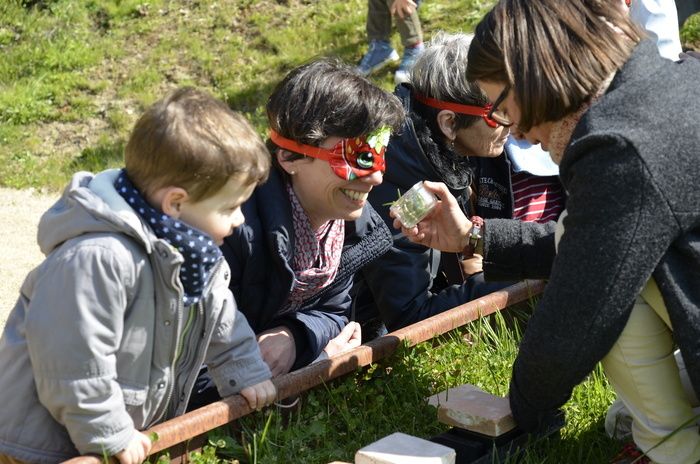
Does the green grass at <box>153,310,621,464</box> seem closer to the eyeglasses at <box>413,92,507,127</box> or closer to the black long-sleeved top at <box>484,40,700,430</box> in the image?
the black long-sleeved top at <box>484,40,700,430</box>

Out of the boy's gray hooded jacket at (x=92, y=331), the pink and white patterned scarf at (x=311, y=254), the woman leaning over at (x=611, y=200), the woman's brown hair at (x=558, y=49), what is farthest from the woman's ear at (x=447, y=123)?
the boy's gray hooded jacket at (x=92, y=331)

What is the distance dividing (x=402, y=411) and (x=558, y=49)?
4.42 ft

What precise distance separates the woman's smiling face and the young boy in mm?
684

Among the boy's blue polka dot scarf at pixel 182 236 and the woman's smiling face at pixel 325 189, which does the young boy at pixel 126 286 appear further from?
the woman's smiling face at pixel 325 189

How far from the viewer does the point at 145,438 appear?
2.82 m

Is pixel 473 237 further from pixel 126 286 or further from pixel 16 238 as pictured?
pixel 16 238

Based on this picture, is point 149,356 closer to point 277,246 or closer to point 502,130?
point 277,246

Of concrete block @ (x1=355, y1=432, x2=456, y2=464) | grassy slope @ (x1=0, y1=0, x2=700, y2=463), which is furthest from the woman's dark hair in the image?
grassy slope @ (x1=0, y1=0, x2=700, y2=463)

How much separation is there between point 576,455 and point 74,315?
5.17ft

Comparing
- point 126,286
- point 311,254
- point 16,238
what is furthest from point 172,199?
point 16,238

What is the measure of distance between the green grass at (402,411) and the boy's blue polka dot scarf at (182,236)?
53cm

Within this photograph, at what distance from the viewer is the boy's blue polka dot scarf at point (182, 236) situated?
2.79 metres

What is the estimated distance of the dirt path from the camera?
556cm

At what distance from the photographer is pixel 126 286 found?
8.91 feet
